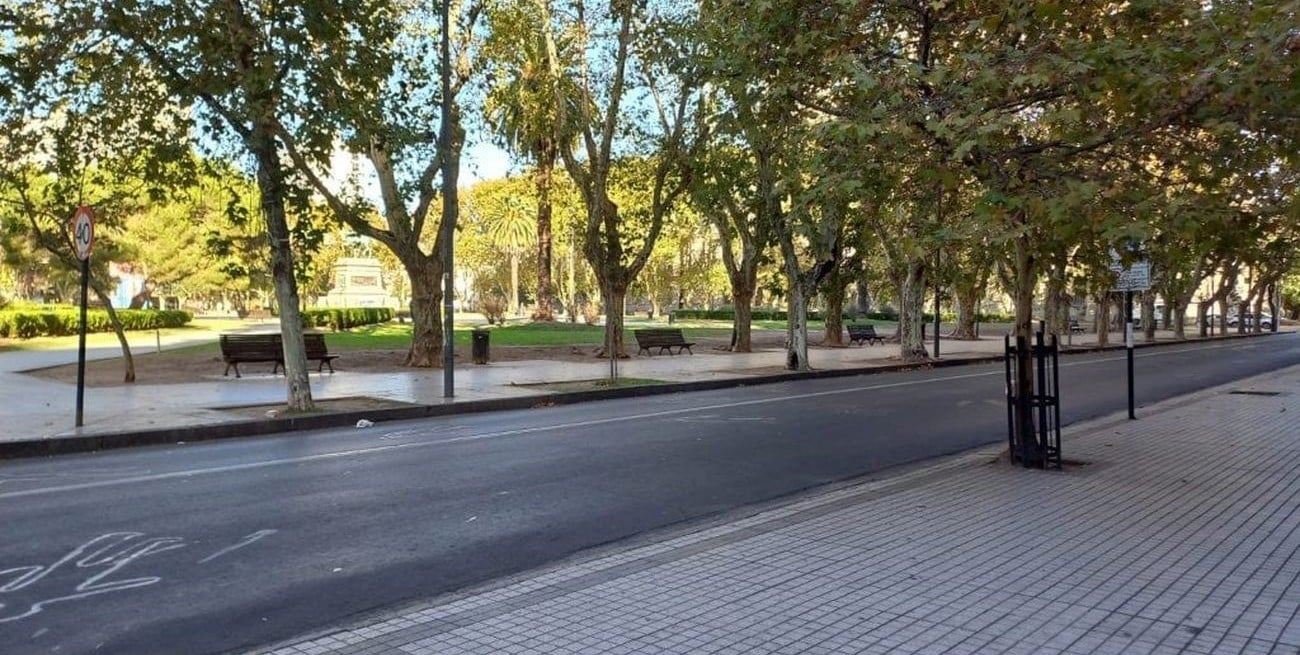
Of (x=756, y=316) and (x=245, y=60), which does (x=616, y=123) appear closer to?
(x=245, y=60)

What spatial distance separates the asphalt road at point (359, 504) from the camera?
530 centimetres

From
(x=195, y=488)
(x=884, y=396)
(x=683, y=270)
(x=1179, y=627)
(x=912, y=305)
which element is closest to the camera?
(x=1179, y=627)

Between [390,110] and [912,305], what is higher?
[390,110]

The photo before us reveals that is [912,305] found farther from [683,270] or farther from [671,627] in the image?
[683,270]

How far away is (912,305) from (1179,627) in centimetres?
2566

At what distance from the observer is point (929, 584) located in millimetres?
5488

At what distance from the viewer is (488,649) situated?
4.46 m

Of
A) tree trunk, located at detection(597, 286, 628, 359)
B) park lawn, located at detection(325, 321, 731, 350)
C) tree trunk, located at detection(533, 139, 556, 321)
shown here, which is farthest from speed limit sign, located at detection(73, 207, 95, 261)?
tree trunk, located at detection(533, 139, 556, 321)

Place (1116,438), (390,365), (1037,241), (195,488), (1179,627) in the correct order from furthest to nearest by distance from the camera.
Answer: (390,365) → (1116,438) → (1037,241) → (195,488) → (1179,627)

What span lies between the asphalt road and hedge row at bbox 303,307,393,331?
34709 mm

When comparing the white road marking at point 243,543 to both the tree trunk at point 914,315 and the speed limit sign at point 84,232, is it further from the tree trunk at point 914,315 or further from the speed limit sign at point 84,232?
the tree trunk at point 914,315

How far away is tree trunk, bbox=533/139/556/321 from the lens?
33.1 meters

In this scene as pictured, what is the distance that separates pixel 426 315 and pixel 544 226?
20.2 metres

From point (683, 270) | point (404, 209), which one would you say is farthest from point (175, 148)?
point (683, 270)
